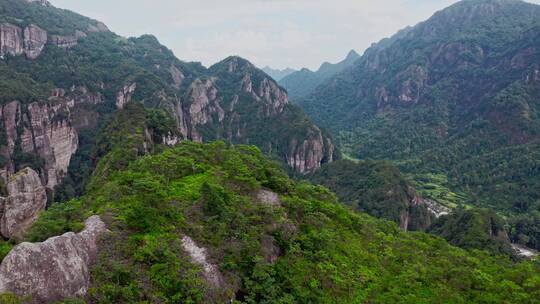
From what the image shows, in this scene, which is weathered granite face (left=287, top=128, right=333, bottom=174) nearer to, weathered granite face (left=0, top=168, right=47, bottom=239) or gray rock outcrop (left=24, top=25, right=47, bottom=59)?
gray rock outcrop (left=24, top=25, right=47, bottom=59)

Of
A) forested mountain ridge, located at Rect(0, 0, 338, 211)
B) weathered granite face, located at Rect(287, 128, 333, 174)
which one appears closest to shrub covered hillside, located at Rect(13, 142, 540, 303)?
forested mountain ridge, located at Rect(0, 0, 338, 211)

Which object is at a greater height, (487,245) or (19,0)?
(19,0)

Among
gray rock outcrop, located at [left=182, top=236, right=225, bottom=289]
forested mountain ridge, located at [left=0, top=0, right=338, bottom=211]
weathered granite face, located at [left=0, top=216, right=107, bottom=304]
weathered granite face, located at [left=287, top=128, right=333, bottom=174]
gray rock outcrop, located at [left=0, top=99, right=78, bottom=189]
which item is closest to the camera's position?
weathered granite face, located at [left=0, top=216, right=107, bottom=304]

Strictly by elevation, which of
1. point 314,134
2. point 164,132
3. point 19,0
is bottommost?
point 314,134

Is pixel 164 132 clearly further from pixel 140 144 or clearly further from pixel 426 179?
pixel 426 179

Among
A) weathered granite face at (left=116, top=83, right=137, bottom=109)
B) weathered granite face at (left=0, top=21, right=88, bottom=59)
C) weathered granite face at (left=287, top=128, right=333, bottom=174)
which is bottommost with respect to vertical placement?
weathered granite face at (left=287, top=128, right=333, bottom=174)

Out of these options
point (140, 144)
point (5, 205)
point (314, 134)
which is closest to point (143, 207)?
point (5, 205)

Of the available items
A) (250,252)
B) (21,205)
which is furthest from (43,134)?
(250,252)
